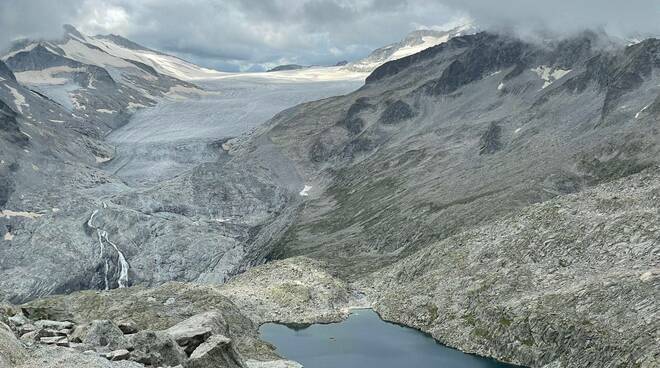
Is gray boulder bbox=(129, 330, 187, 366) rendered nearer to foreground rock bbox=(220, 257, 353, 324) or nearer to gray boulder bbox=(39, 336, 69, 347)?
gray boulder bbox=(39, 336, 69, 347)

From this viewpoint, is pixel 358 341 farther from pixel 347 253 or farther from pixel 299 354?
pixel 347 253

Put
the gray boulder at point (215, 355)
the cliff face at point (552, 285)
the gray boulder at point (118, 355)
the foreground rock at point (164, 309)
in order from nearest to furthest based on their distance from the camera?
the gray boulder at point (118, 355) < the gray boulder at point (215, 355) < the cliff face at point (552, 285) < the foreground rock at point (164, 309)

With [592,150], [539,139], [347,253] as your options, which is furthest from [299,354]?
[539,139]

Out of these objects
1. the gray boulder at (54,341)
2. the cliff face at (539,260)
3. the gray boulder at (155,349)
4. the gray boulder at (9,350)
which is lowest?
the cliff face at (539,260)

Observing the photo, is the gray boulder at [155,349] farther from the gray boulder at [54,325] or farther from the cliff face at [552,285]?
the cliff face at [552,285]

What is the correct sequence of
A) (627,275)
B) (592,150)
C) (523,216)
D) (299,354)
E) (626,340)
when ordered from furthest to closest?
(592,150)
(523,216)
(299,354)
(627,275)
(626,340)

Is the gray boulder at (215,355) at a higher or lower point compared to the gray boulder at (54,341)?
lower

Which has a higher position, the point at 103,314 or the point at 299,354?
the point at 103,314

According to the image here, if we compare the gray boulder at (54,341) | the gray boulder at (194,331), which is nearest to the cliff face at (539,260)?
the gray boulder at (194,331)

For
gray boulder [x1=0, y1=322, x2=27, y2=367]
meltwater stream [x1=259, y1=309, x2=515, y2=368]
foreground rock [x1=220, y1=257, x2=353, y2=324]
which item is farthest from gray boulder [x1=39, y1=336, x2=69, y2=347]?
foreground rock [x1=220, y1=257, x2=353, y2=324]
